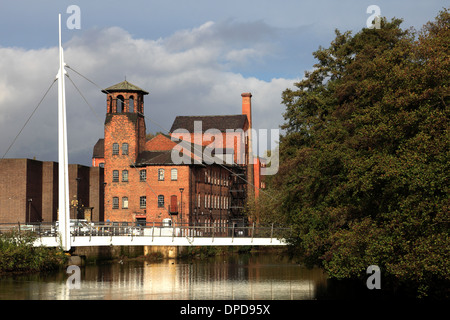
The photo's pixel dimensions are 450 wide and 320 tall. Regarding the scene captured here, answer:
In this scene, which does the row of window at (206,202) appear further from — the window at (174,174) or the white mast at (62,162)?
the white mast at (62,162)

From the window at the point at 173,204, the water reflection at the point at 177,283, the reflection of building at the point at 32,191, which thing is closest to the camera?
the water reflection at the point at 177,283

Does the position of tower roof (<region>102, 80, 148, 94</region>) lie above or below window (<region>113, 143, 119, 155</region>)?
above

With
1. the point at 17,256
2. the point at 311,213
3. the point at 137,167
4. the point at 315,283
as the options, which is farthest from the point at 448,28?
the point at 137,167

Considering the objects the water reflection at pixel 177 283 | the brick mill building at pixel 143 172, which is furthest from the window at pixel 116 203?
the water reflection at pixel 177 283

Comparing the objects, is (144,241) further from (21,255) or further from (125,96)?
(125,96)

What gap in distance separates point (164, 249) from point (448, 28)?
4417cm

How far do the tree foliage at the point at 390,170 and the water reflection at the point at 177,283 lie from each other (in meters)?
4.67

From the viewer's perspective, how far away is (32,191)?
71750 millimetres

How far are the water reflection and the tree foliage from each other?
4667 millimetres

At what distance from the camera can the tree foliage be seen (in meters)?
26.1

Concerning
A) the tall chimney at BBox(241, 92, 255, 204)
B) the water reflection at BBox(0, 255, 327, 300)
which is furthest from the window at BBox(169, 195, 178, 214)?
the tall chimney at BBox(241, 92, 255, 204)

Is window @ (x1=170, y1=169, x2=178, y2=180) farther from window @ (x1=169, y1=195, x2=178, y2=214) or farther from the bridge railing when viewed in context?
the bridge railing

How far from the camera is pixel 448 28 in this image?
94.9 feet

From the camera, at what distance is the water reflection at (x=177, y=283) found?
123 feet
